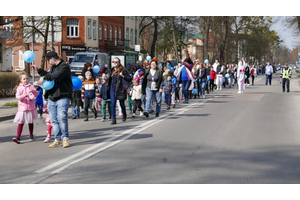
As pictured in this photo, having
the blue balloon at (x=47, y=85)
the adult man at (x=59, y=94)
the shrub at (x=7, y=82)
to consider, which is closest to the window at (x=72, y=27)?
the shrub at (x=7, y=82)

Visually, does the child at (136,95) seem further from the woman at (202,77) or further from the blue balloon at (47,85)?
the woman at (202,77)

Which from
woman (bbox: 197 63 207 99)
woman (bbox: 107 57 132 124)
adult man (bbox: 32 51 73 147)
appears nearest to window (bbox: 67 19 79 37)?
woman (bbox: 197 63 207 99)

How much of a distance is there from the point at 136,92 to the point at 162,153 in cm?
655

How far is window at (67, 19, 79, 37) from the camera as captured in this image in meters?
54.0

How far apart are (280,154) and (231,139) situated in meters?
1.71

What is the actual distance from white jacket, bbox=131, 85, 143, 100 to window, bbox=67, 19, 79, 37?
41.0m

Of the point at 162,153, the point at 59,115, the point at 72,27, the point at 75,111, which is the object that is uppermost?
the point at 72,27

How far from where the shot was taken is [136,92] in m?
14.3

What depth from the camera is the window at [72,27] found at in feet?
177

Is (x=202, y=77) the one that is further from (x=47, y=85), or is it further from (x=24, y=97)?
(x=47, y=85)

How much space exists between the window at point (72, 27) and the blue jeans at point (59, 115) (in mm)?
46312

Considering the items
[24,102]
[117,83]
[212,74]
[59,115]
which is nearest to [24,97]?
[24,102]

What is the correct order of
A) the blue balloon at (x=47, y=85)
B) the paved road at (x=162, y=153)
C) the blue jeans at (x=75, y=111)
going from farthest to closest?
Answer: the blue jeans at (x=75, y=111), the blue balloon at (x=47, y=85), the paved road at (x=162, y=153)

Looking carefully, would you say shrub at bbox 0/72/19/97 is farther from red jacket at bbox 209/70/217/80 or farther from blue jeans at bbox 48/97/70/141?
red jacket at bbox 209/70/217/80
